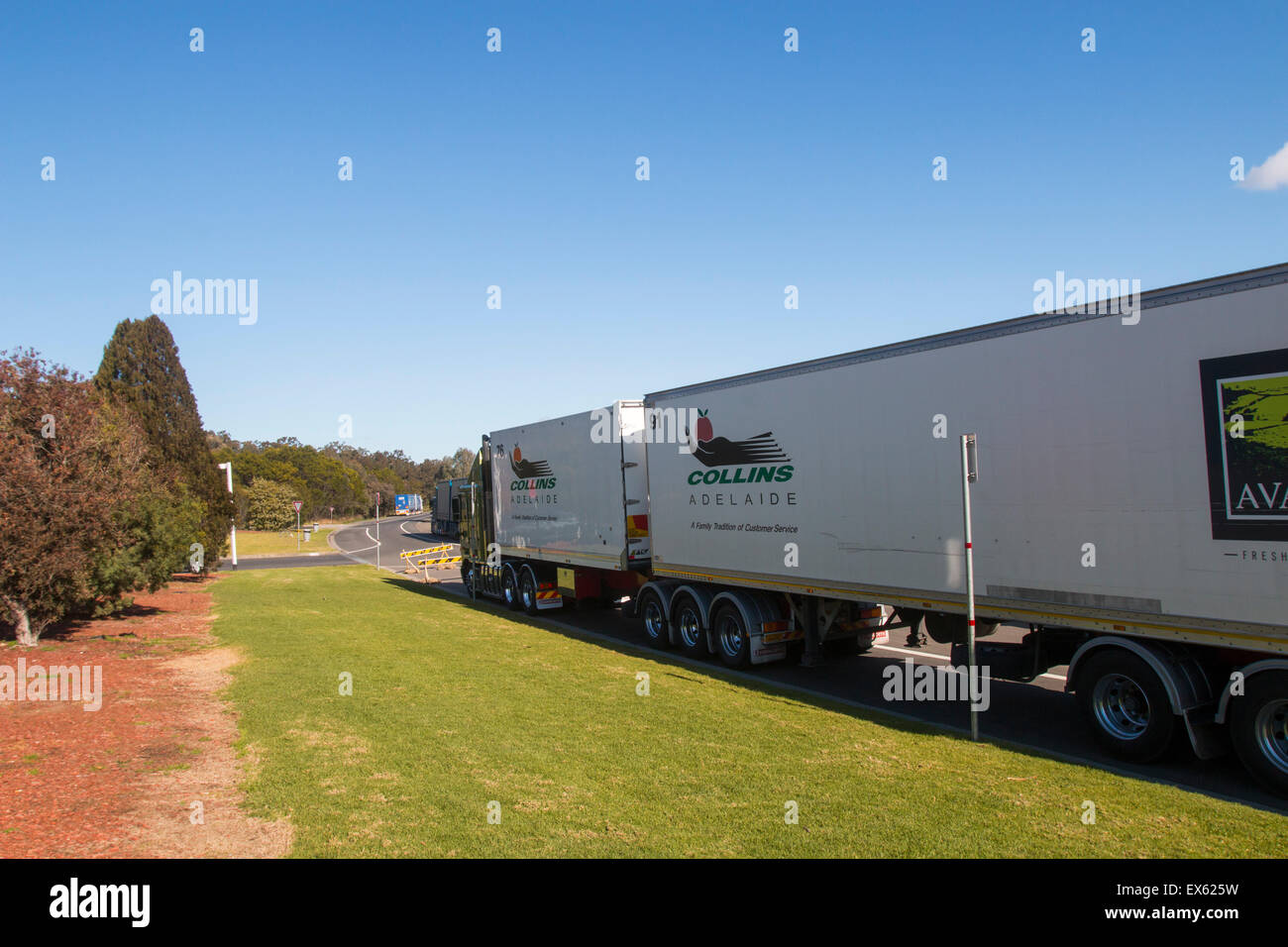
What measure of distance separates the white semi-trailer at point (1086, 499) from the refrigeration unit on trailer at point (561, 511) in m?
4.12

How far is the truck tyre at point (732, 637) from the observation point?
12547 millimetres

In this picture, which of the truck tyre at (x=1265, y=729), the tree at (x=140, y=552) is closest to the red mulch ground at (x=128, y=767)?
the tree at (x=140, y=552)

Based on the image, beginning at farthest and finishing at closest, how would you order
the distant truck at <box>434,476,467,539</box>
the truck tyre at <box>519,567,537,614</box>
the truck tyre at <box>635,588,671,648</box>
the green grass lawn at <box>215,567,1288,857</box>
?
the distant truck at <box>434,476,467,539</box>
the truck tyre at <box>519,567,537,614</box>
the truck tyre at <box>635,588,671,648</box>
the green grass lawn at <box>215,567,1288,857</box>

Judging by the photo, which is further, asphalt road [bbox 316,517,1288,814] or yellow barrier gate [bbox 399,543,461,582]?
yellow barrier gate [bbox 399,543,461,582]

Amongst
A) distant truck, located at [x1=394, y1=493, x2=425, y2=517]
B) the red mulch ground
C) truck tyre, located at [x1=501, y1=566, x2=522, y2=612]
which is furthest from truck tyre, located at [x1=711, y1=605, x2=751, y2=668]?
distant truck, located at [x1=394, y1=493, x2=425, y2=517]

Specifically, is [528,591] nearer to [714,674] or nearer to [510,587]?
[510,587]

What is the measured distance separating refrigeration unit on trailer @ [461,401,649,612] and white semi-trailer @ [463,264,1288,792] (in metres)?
4.12

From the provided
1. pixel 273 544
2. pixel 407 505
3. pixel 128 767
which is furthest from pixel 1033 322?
pixel 407 505

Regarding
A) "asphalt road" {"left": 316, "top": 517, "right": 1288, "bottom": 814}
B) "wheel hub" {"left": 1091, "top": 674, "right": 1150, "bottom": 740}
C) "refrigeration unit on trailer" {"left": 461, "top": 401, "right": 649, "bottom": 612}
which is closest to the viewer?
"asphalt road" {"left": 316, "top": 517, "right": 1288, "bottom": 814}

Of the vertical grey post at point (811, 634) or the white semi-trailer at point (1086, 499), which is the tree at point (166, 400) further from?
the white semi-trailer at point (1086, 499)

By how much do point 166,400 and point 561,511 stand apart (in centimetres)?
2075

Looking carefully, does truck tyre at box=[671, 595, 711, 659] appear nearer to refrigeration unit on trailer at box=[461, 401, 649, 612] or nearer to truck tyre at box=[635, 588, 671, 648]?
truck tyre at box=[635, 588, 671, 648]

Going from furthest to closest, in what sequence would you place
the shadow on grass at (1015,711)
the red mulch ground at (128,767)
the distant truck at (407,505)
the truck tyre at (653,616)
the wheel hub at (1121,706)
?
the distant truck at (407,505) < the truck tyre at (653,616) < the wheel hub at (1121,706) < the shadow on grass at (1015,711) < the red mulch ground at (128,767)

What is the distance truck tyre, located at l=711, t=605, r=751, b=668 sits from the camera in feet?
41.2
